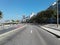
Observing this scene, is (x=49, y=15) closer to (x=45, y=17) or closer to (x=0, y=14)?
(x=45, y=17)

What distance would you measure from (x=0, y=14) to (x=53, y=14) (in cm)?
3738

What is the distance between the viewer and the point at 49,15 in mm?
100062

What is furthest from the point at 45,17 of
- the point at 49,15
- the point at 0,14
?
the point at 0,14

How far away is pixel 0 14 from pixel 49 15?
34578 millimetres

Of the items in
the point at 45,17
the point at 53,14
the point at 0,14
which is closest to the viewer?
the point at 53,14

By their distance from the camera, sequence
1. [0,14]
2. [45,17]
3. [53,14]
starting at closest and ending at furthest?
[53,14] → [45,17] → [0,14]

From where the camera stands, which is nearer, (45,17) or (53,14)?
(53,14)

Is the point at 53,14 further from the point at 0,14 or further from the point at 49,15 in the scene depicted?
the point at 0,14

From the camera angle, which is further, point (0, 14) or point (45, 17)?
point (0, 14)

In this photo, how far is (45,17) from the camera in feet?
346

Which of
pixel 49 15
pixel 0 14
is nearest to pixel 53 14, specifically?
pixel 49 15

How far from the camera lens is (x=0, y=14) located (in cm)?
11338

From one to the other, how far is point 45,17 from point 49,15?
5.69 m
